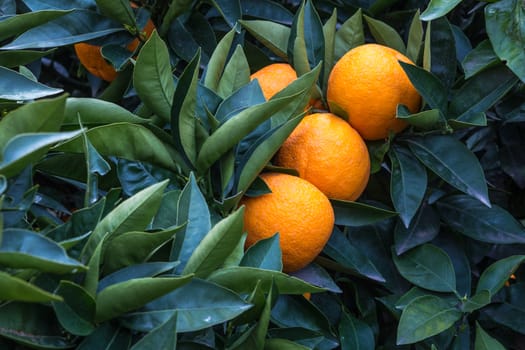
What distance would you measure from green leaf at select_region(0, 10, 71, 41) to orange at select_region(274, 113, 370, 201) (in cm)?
42

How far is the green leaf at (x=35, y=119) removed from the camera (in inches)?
29.0

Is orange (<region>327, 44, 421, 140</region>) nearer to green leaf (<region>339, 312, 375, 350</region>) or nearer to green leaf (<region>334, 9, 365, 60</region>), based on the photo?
green leaf (<region>334, 9, 365, 60</region>)

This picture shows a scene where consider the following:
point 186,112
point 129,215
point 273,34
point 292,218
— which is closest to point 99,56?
point 273,34

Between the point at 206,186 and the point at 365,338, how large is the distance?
0.44m

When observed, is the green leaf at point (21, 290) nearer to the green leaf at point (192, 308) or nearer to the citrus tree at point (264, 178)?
the citrus tree at point (264, 178)

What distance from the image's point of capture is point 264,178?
1.15m

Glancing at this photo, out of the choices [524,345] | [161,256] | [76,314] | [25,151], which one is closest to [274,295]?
[161,256]

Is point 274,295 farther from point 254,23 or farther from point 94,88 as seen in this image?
point 94,88

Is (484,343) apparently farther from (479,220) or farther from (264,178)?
(264,178)


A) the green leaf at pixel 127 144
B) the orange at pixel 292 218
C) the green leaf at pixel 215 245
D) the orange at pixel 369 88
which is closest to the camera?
the green leaf at pixel 215 245

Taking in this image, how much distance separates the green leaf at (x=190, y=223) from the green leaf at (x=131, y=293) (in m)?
0.12

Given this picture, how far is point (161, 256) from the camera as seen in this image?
Answer: 907 millimetres

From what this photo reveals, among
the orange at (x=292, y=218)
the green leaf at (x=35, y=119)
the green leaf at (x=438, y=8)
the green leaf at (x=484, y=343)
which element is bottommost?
the green leaf at (x=484, y=343)

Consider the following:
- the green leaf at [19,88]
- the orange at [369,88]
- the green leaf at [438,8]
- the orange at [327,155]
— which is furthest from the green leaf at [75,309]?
the green leaf at [438,8]
